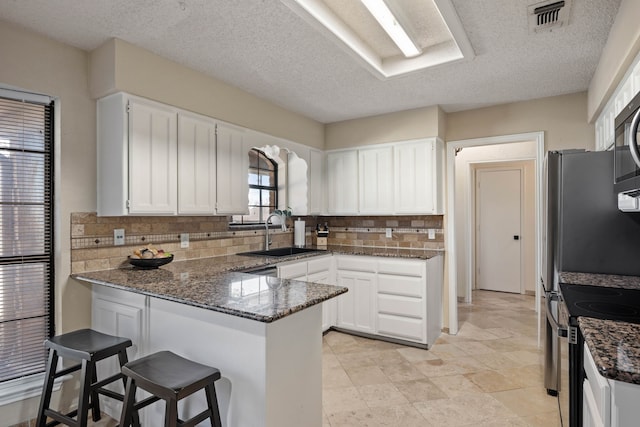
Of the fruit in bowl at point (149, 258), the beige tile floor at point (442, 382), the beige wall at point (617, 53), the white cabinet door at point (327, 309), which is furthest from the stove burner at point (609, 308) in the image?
the fruit in bowl at point (149, 258)

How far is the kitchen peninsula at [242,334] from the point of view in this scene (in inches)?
58.7

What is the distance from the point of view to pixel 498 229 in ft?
18.8

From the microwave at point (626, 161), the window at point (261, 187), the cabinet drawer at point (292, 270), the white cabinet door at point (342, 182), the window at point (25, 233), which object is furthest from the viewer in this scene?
the white cabinet door at point (342, 182)

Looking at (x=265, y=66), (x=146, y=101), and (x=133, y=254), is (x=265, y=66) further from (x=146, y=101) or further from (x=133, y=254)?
(x=133, y=254)

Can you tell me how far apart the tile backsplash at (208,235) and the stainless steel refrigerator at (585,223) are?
1650 mm

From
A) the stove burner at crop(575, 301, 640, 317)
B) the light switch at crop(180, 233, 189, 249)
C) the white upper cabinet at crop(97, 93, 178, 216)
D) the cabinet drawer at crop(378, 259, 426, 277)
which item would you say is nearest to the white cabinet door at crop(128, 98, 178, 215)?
the white upper cabinet at crop(97, 93, 178, 216)

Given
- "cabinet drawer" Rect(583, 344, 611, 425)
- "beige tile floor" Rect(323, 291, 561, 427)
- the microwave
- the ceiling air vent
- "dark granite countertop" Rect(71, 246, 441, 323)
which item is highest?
the ceiling air vent

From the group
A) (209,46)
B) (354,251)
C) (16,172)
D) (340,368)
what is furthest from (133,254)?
(354,251)

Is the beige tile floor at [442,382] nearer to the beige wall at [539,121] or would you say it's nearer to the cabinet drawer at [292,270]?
the cabinet drawer at [292,270]

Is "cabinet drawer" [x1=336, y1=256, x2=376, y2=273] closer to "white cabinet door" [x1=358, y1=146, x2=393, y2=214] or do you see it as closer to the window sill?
"white cabinet door" [x1=358, y1=146, x2=393, y2=214]

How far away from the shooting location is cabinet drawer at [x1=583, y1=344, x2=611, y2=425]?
0.99 m

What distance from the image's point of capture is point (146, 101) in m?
2.47

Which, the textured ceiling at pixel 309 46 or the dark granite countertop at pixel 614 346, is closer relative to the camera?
the dark granite countertop at pixel 614 346

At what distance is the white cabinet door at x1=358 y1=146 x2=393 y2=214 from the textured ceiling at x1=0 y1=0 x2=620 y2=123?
26.4 inches
